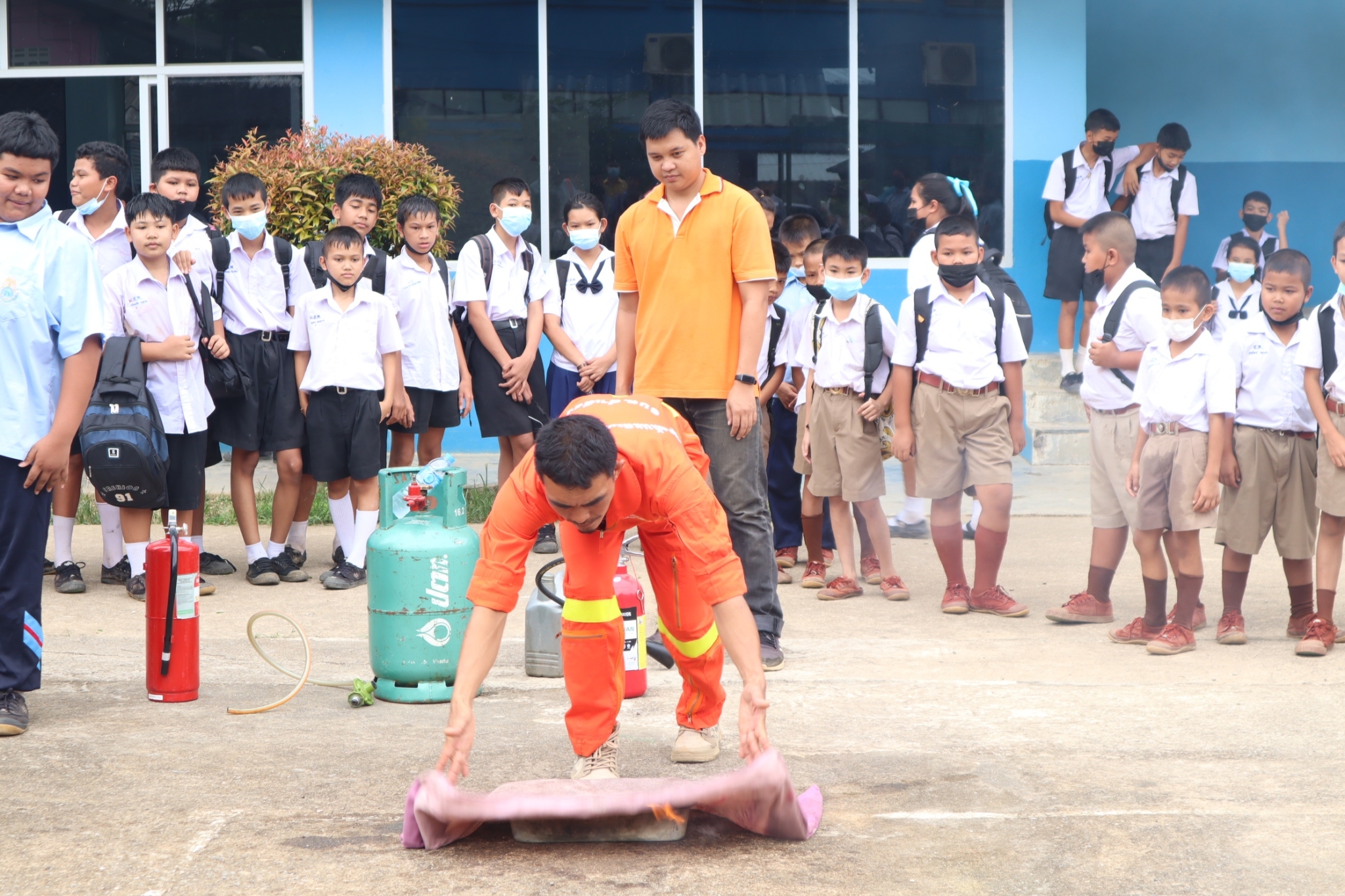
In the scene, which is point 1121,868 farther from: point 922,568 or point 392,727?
point 922,568

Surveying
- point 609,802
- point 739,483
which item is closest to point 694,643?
point 609,802

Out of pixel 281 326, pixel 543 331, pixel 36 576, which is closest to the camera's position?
pixel 36 576

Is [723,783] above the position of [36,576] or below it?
below

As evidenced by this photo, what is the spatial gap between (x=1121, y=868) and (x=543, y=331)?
5.14m

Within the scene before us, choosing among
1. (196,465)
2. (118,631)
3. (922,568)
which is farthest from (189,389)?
(922,568)

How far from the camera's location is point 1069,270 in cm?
1061

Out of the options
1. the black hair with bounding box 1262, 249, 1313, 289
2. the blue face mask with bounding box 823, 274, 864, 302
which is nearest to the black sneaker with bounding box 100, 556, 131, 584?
the blue face mask with bounding box 823, 274, 864, 302

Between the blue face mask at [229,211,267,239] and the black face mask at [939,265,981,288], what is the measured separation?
3.38m

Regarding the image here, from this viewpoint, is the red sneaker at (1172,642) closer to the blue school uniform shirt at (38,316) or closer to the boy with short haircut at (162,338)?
the blue school uniform shirt at (38,316)

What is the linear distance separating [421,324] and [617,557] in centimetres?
394

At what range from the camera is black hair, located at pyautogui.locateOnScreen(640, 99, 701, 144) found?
4836mm

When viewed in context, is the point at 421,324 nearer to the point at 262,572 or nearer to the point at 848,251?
the point at 262,572

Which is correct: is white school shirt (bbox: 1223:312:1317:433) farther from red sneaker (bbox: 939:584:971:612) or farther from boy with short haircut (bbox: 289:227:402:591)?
boy with short haircut (bbox: 289:227:402:591)

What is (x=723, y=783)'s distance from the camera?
3.30 m
